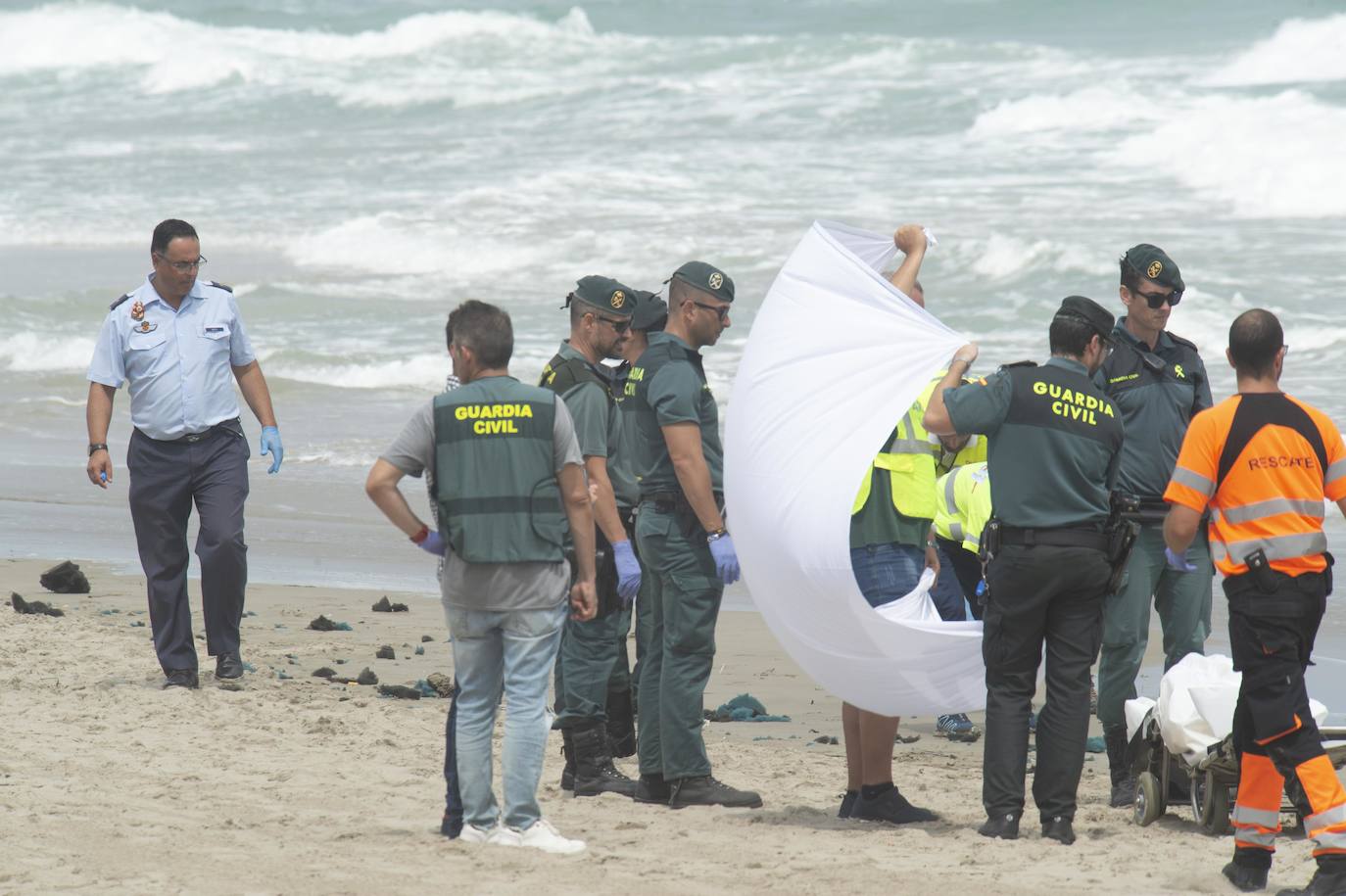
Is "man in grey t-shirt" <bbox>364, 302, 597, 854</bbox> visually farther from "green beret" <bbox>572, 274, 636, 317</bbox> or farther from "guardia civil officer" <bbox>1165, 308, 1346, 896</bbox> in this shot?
"guardia civil officer" <bbox>1165, 308, 1346, 896</bbox>

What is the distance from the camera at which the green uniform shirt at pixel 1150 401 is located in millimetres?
5941

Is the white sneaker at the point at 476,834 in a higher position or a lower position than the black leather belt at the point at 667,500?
lower

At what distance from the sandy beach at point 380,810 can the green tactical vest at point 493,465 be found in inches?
35.1

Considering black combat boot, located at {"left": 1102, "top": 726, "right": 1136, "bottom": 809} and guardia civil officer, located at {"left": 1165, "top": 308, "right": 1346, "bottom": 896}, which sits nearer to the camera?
guardia civil officer, located at {"left": 1165, "top": 308, "right": 1346, "bottom": 896}

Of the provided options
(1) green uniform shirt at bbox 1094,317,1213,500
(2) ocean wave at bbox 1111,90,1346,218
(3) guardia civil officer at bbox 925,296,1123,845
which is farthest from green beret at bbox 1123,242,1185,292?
(2) ocean wave at bbox 1111,90,1346,218

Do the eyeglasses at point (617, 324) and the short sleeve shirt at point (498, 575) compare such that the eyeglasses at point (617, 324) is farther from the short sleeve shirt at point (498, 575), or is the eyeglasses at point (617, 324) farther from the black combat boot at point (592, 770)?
the black combat boot at point (592, 770)

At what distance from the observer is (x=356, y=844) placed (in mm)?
5117

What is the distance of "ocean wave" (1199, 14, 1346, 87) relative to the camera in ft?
104

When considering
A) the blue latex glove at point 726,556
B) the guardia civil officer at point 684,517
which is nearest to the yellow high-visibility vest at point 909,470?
the blue latex glove at point 726,556

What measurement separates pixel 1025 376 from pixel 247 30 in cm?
4282

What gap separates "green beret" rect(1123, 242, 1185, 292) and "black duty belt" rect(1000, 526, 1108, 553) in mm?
1116

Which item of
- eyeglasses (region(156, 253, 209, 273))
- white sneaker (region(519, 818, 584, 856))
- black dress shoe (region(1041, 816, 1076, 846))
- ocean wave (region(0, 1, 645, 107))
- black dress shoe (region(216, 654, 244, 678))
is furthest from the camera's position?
ocean wave (region(0, 1, 645, 107))

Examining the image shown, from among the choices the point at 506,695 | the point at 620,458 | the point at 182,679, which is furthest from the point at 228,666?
the point at 506,695

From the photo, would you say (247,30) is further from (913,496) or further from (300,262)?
(913,496)
